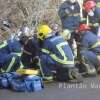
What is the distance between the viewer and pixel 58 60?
13992 mm

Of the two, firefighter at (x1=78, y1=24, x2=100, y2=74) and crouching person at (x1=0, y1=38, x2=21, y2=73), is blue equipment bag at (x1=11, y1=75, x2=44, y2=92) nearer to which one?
crouching person at (x1=0, y1=38, x2=21, y2=73)

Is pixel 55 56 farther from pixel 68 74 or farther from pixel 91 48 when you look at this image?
pixel 91 48

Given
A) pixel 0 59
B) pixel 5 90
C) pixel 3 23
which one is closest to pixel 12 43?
pixel 0 59

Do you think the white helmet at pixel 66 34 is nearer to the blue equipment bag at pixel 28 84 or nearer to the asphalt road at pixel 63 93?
the asphalt road at pixel 63 93

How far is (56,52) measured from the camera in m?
14.0

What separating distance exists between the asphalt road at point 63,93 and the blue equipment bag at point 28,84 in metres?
0.17

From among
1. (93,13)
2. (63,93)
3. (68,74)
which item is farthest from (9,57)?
(93,13)

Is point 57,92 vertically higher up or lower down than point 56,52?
lower down

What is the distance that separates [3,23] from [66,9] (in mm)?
3279

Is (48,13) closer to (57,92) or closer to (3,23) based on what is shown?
(3,23)

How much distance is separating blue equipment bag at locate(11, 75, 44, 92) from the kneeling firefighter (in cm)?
73

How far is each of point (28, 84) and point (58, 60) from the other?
1224 millimetres

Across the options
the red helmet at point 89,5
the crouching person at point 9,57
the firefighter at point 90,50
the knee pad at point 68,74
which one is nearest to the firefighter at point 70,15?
the red helmet at point 89,5

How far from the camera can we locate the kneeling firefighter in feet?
45.7
